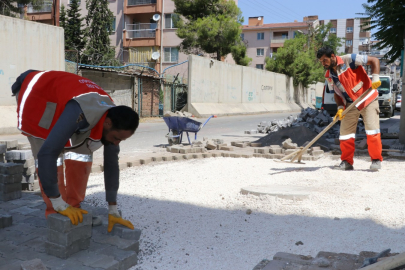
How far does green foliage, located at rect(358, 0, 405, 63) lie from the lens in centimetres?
973

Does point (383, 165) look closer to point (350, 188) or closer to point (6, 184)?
point (350, 188)

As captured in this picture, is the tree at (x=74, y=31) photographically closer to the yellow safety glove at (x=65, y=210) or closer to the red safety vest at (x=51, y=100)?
the red safety vest at (x=51, y=100)

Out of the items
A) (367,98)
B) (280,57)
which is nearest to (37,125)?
(367,98)

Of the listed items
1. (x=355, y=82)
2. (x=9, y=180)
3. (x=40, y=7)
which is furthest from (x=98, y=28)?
(x=9, y=180)

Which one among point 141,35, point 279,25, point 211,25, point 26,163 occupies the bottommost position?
point 26,163

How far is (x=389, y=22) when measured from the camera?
34.2 feet

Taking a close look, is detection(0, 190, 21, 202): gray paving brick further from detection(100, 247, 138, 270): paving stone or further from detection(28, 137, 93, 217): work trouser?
detection(100, 247, 138, 270): paving stone

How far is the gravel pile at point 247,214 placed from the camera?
303 centimetres

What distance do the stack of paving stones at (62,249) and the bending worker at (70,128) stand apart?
0.37ft

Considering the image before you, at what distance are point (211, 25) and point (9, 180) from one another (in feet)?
76.9

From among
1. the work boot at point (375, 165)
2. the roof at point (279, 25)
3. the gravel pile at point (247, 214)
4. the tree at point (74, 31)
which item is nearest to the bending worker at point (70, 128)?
the gravel pile at point (247, 214)

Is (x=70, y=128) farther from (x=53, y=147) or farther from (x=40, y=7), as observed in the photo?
(x=40, y=7)

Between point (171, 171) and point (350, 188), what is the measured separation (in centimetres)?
259

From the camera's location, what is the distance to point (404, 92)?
8.60 metres
